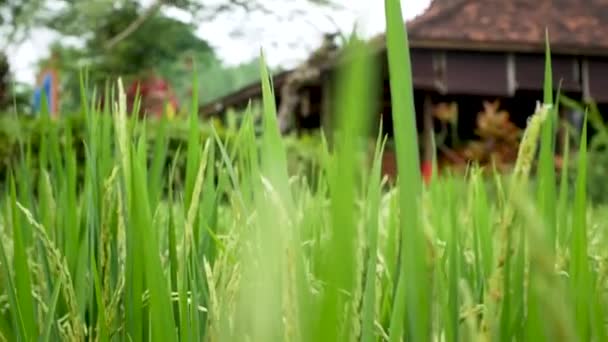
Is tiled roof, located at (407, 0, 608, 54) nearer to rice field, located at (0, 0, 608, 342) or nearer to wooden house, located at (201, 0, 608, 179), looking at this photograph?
wooden house, located at (201, 0, 608, 179)

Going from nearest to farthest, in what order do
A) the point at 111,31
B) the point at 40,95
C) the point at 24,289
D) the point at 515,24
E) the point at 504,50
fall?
the point at 24,289
the point at 40,95
the point at 504,50
the point at 515,24
the point at 111,31

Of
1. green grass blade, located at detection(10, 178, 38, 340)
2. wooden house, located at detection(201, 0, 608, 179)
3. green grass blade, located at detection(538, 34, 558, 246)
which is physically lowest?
wooden house, located at detection(201, 0, 608, 179)

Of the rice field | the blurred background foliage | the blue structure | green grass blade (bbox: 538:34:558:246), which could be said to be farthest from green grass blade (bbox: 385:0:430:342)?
the blurred background foliage

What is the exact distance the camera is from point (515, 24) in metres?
13.5

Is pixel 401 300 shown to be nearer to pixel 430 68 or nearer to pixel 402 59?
pixel 402 59

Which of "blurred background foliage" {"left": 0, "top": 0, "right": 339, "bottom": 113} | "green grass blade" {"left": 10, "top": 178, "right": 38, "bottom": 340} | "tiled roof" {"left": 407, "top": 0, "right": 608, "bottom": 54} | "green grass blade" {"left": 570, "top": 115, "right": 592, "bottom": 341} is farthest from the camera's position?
"blurred background foliage" {"left": 0, "top": 0, "right": 339, "bottom": 113}

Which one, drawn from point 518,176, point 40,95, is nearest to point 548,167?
point 518,176

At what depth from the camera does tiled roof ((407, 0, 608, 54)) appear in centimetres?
1260

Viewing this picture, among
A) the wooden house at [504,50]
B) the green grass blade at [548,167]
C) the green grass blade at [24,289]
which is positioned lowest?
the wooden house at [504,50]

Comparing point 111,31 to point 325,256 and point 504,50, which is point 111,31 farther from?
point 325,256

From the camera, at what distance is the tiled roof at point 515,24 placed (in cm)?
1260

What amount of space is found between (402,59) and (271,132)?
0.10m

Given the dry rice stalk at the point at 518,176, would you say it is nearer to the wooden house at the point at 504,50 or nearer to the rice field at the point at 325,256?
the rice field at the point at 325,256

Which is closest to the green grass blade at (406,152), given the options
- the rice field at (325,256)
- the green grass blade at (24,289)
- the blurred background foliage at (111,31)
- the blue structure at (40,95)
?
the rice field at (325,256)
